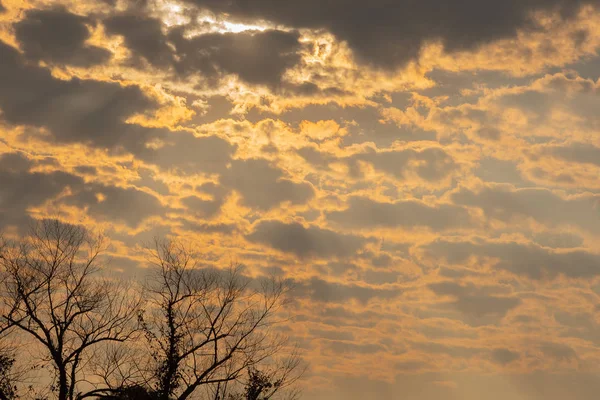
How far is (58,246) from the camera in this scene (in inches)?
1419

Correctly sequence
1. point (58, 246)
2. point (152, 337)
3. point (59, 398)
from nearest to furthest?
point (59, 398), point (58, 246), point (152, 337)

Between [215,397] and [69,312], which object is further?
[215,397]

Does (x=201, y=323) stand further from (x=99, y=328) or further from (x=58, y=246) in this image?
(x=58, y=246)

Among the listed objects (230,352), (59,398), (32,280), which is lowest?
(59,398)

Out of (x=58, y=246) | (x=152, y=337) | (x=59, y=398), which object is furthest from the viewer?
(x=152, y=337)

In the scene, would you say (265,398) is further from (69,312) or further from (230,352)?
(69,312)

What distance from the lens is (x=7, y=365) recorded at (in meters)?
38.0

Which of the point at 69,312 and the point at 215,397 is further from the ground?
the point at 69,312

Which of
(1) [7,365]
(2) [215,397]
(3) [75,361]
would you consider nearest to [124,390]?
(3) [75,361]

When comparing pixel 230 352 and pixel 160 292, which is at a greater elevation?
pixel 160 292

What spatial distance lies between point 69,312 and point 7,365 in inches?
247

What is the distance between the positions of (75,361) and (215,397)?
7.67m

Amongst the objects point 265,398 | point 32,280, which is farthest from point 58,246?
point 265,398

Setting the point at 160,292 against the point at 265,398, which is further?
the point at 265,398
